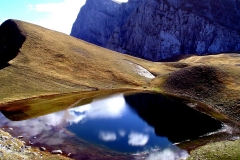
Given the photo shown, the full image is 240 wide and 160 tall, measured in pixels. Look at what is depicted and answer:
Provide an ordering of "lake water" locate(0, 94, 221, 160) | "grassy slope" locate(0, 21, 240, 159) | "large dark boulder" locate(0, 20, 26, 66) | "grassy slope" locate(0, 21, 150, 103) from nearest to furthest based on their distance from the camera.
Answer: "lake water" locate(0, 94, 221, 160) < "grassy slope" locate(0, 21, 240, 159) < "grassy slope" locate(0, 21, 150, 103) < "large dark boulder" locate(0, 20, 26, 66)

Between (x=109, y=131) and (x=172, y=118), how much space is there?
1586cm

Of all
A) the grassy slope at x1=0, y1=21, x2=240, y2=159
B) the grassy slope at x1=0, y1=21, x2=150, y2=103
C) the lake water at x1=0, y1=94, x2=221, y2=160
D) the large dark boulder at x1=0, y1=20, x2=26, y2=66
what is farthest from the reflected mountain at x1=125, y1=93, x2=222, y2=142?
the large dark boulder at x1=0, y1=20, x2=26, y2=66

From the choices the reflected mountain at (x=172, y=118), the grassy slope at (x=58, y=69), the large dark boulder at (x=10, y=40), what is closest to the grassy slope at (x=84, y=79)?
the grassy slope at (x=58, y=69)

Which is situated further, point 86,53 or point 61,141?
point 86,53

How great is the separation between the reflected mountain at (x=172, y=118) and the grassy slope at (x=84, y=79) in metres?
4.35

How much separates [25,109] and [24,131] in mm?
14250

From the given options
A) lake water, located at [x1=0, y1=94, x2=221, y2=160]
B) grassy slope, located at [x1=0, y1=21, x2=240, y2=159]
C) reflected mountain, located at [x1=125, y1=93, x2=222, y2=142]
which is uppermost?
grassy slope, located at [x1=0, y1=21, x2=240, y2=159]

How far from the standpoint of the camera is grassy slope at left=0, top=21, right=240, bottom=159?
59.5m

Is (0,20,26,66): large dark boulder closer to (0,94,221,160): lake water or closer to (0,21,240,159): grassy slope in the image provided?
(0,21,240,159): grassy slope

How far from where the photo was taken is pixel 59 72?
272ft

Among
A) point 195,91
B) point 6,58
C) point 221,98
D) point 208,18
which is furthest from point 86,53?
point 208,18

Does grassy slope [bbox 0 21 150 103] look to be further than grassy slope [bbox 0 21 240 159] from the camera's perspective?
Yes

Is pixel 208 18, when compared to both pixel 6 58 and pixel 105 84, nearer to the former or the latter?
pixel 105 84

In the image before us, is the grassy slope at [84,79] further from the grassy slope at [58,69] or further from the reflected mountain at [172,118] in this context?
the reflected mountain at [172,118]
